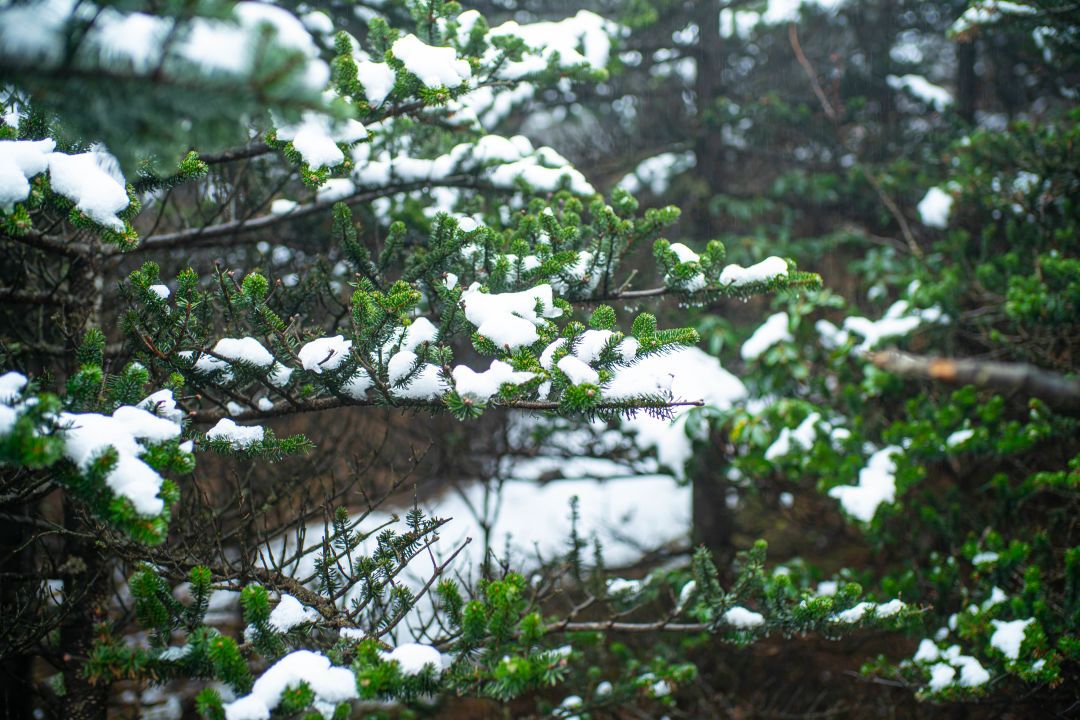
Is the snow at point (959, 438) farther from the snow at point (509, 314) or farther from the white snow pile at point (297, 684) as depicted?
the white snow pile at point (297, 684)

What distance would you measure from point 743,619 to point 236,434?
2.14m

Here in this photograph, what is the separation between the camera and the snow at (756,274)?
8.60ft

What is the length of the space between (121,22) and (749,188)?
685cm

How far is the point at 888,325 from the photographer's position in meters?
4.24

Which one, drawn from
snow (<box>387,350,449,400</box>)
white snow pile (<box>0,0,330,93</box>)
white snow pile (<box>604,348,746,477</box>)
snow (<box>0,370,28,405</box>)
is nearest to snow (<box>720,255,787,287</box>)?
white snow pile (<box>604,348,746,477</box>)

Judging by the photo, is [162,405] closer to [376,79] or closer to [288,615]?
[288,615]

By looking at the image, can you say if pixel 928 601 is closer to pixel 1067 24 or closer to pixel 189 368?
pixel 1067 24

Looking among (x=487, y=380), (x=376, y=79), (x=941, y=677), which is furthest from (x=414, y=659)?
(x=941, y=677)

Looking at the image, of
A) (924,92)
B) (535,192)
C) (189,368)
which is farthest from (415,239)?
(924,92)

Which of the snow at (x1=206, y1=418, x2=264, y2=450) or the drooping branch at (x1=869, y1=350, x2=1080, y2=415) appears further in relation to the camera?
the snow at (x1=206, y1=418, x2=264, y2=450)

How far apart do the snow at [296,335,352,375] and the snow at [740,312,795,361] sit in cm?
303

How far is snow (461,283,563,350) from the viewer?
81.7 inches

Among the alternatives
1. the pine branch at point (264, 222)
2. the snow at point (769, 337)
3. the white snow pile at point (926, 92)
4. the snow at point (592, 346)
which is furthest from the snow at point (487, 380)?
the white snow pile at point (926, 92)

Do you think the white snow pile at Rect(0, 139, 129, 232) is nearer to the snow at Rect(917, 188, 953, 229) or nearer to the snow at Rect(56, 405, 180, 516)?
the snow at Rect(56, 405, 180, 516)
